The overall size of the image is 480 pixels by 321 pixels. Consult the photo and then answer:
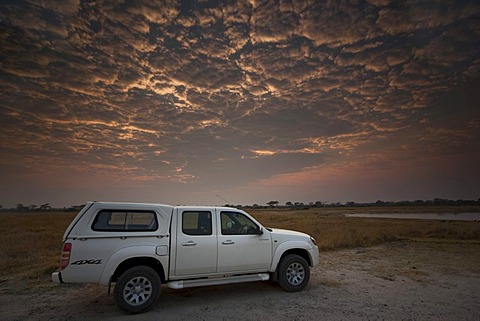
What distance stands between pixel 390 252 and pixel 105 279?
39.8ft

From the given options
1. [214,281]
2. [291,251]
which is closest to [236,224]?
[214,281]

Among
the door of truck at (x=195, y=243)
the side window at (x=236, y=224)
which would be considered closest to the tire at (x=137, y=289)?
the door of truck at (x=195, y=243)

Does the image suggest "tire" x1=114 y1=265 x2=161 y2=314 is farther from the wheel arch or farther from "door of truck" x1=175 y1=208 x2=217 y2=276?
the wheel arch

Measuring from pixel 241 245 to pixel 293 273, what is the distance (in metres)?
1.60

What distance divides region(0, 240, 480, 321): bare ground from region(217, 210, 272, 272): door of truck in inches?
29.3

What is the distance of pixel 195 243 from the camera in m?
6.42

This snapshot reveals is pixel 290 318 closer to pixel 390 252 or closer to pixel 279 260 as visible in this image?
pixel 279 260

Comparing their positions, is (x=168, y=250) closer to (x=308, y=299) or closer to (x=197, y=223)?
(x=197, y=223)

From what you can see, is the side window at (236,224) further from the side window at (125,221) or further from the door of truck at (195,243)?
the side window at (125,221)

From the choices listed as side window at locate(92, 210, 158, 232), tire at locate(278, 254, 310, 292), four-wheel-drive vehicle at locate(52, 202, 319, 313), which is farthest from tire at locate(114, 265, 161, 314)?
tire at locate(278, 254, 310, 292)

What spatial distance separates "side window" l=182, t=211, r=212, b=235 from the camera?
21.6ft

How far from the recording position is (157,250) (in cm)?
612

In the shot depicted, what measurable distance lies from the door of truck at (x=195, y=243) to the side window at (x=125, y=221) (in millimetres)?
595

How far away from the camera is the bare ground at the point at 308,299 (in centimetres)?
A: 573
